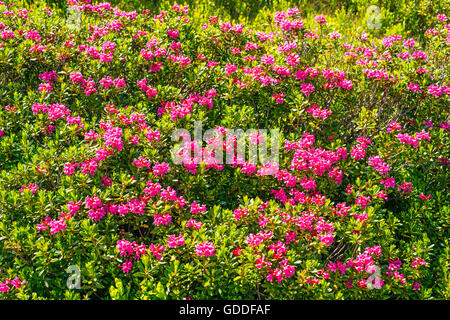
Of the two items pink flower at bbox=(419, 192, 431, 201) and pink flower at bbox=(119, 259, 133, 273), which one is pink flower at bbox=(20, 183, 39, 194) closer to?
pink flower at bbox=(119, 259, 133, 273)

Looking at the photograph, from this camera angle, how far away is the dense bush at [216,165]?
187 inches

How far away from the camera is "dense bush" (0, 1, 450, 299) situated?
15.6ft

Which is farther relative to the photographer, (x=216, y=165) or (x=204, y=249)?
(x=216, y=165)

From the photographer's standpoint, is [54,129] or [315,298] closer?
[315,298]

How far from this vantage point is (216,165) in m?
5.51

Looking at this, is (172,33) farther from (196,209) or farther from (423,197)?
(423,197)

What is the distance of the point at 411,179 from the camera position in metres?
6.33
